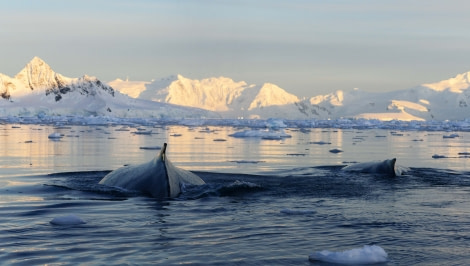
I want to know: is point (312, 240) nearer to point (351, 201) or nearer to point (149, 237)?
point (149, 237)

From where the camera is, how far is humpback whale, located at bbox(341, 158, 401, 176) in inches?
742

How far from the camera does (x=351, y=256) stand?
8.12m

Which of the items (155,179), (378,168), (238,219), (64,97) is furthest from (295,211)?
Result: (64,97)

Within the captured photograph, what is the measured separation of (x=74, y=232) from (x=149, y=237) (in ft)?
3.74

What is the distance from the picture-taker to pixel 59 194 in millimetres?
13719

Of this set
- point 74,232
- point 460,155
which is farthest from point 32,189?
point 460,155

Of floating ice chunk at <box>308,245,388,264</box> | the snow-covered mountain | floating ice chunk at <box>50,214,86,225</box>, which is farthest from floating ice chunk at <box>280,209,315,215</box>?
the snow-covered mountain

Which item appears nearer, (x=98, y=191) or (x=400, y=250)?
(x=400, y=250)

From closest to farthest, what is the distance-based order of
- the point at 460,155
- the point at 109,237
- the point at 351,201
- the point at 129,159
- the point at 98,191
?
the point at 109,237 → the point at 351,201 → the point at 98,191 → the point at 129,159 → the point at 460,155

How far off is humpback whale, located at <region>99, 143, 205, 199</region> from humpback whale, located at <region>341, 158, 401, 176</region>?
6.30 meters

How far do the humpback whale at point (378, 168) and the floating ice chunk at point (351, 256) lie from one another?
10.7 metres

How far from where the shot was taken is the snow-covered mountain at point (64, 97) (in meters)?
139

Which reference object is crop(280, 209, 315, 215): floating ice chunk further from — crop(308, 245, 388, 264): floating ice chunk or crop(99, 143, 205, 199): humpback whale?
crop(308, 245, 388, 264): floating ice chunk

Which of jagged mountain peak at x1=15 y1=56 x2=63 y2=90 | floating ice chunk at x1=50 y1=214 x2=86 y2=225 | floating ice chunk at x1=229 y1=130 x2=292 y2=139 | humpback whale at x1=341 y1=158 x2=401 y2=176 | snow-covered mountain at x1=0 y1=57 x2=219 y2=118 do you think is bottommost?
floating ice chunk at x1=50 y1=214 x2=86 y2=225
